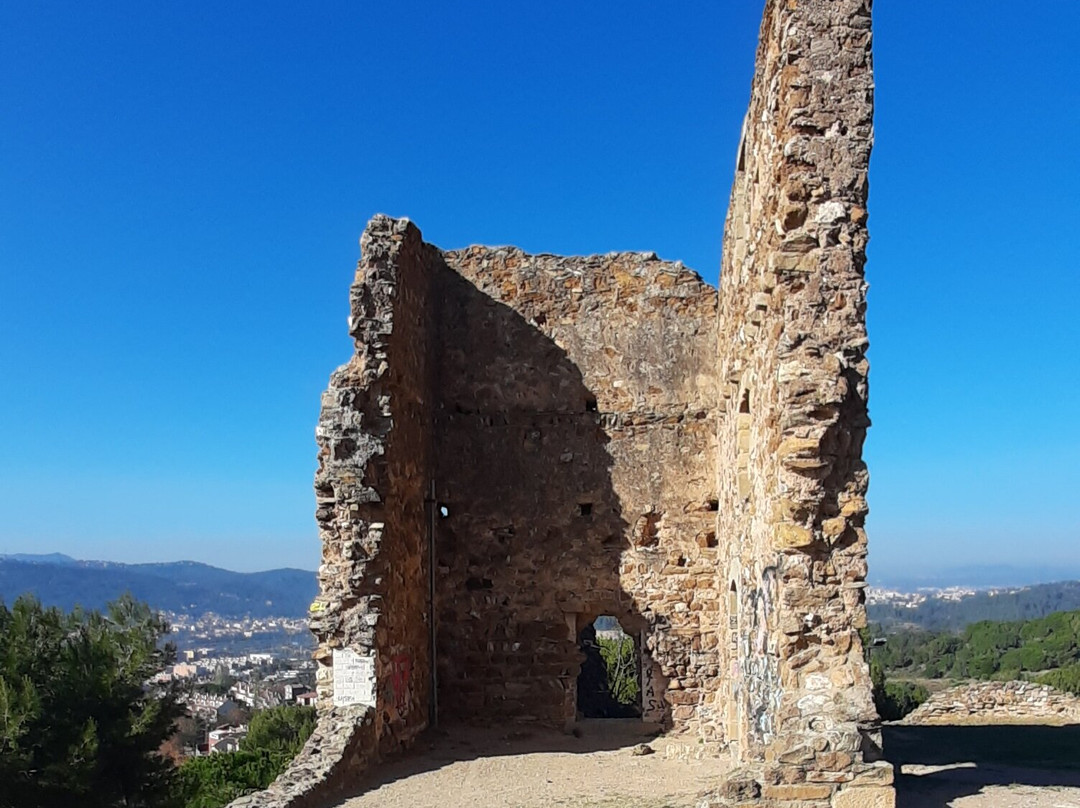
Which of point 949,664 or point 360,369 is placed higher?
point 360,369

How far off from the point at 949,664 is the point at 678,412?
3075 centimetres

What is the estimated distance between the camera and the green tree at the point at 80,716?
33.3ft

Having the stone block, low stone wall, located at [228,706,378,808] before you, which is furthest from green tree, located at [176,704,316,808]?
the stone block

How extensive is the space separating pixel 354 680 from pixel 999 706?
11.9m

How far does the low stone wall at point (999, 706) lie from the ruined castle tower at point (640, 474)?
7.07 metres

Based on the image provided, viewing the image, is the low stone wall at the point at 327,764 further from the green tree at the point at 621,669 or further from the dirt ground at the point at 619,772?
the green tree at the point at 621,669

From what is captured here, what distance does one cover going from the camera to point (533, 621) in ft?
35.1

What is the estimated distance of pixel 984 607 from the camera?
422ft

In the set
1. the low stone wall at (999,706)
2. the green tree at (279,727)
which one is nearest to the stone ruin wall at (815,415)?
the low stone wall at (999,706)

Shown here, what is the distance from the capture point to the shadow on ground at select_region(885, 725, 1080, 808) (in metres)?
6.80

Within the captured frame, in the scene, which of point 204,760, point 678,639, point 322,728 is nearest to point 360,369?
point 322,728

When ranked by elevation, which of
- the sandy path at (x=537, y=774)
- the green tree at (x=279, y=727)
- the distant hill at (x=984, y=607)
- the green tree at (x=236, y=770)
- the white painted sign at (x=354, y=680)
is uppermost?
the white painted sign at (x=354, y=680)

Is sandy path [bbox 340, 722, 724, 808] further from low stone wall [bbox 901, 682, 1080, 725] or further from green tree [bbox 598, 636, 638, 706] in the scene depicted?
low stone wall [bbox 901, 682, 1080, 725]

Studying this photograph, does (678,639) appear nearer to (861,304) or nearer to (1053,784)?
(1053,784)
